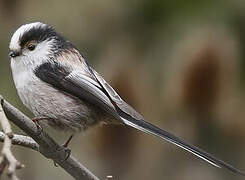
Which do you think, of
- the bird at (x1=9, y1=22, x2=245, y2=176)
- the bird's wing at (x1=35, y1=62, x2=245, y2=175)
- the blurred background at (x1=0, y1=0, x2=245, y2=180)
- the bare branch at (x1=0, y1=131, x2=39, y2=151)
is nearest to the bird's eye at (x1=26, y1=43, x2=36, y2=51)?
the bird at (x1=9, y1=22, x2=245, y2=176)

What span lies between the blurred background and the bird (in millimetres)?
2292

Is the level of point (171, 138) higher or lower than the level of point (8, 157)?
lower

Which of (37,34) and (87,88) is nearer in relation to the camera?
(87,88)

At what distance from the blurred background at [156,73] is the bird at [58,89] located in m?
2.29

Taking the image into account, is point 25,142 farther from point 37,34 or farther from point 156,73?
point 156,73

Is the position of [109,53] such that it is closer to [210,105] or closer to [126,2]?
[126,2]

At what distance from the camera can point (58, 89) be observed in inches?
134

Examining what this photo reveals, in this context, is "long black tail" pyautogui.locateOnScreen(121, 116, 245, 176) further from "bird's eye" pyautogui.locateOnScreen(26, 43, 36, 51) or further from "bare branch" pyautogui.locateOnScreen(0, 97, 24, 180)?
"bare branch" pyautogui.locateOnScreen(0, 97, 24, 180)

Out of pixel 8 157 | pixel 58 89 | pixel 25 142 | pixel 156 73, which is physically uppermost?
pixel 8 157

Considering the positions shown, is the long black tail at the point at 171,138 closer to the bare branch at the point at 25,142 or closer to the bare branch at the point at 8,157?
the bare branch at the point at 25,142

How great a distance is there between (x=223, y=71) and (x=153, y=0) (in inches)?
35.1

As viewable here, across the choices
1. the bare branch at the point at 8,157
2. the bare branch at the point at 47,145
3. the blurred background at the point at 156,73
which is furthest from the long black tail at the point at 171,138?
the blurred background at the point at 156,73

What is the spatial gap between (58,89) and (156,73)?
2525 millimetres

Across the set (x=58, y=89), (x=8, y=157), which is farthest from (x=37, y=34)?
(x=8, y=157)
